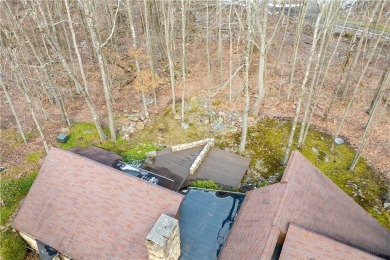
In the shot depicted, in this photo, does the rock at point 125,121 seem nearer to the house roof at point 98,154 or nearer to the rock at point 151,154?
the house roof at point 98,154

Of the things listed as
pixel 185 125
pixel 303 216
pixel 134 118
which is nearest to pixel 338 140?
pixel 185 125

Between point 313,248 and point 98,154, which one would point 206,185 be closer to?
point 313,248

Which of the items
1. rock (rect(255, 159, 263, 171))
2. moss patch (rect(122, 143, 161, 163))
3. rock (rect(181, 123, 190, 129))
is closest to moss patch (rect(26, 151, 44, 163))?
moss patch (rect(122, 143, 161, 163))

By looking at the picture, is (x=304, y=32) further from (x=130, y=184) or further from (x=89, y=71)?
(x=130, y=184)

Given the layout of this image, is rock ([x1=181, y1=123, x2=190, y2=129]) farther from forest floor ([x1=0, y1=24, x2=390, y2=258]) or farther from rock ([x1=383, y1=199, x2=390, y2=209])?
rock ([x1=383, y1=199, x2=390, y2=209])

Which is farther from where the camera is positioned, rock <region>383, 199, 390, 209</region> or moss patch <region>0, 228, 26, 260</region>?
rock <region>383, 199, 390, 209</region>

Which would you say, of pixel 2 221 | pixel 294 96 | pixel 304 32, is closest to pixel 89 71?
pixel 2 221
